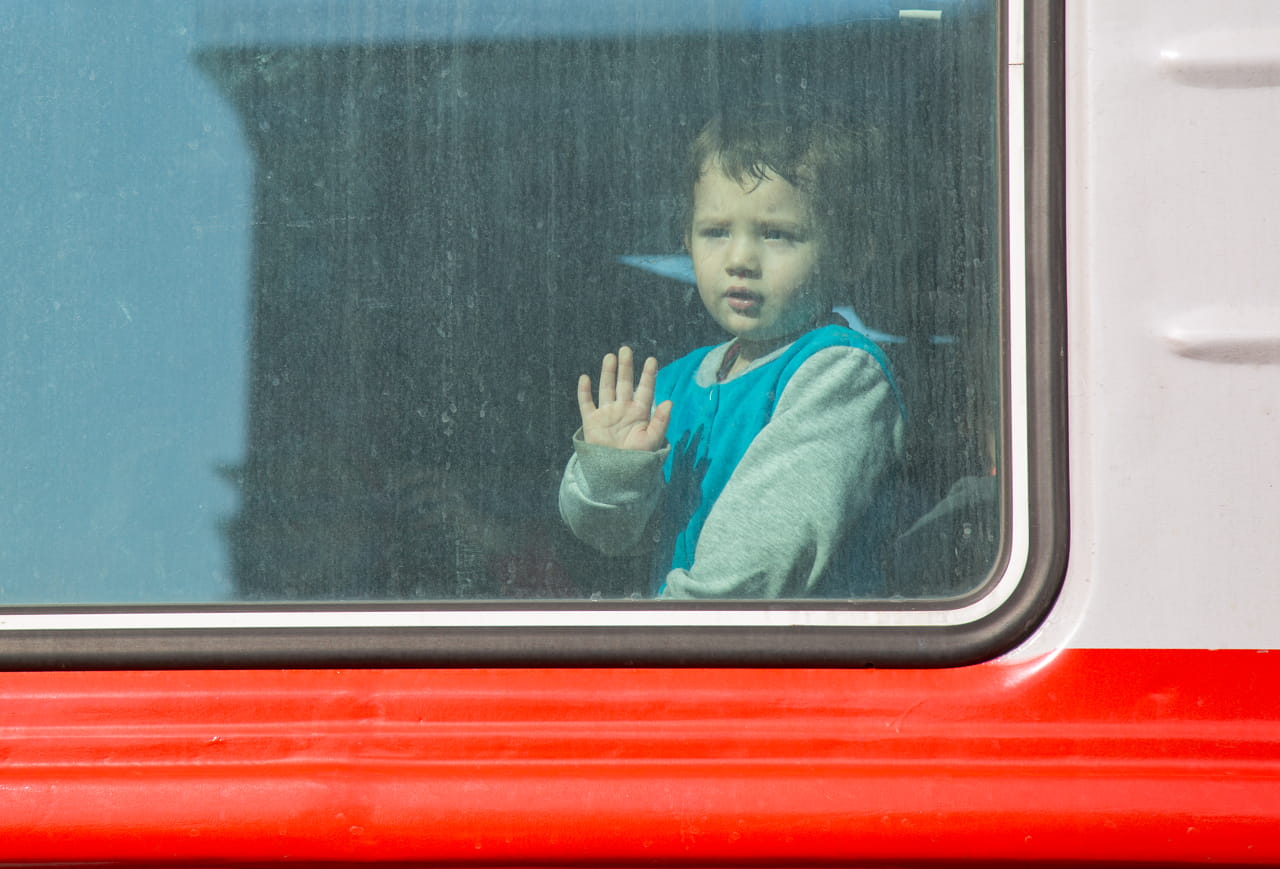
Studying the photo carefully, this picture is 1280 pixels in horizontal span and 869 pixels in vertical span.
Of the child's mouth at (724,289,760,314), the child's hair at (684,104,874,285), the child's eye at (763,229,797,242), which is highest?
the child's hair at (684,104,874,285)

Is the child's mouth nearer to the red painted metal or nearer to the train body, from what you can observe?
the train body

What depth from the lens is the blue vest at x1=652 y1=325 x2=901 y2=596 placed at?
116 cm

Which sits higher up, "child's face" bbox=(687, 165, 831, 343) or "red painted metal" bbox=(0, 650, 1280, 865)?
"child's face" bbox=(687, 165, 831, 343)

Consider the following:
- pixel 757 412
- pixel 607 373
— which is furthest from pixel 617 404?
pixel 757 412

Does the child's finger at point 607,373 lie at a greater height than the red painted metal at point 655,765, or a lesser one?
greater

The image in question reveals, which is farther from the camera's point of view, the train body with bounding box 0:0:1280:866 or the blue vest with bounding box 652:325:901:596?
the blue vest with bounding box 652:325:901:596

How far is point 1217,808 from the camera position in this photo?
1.01 m

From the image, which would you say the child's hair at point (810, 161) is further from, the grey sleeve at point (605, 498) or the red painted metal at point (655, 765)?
the red painted metal at point (655, 765)

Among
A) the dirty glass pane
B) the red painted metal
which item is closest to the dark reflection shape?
the dirty glass pane

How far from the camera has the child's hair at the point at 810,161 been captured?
45.0 inches

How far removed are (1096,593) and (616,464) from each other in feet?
1.53

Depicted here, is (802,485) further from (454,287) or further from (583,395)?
(454,287)

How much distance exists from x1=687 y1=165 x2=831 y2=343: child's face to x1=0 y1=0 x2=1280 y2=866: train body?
20cm

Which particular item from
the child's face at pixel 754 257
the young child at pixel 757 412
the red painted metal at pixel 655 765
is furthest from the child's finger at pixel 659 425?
the red painted metal at pixel 655 765
